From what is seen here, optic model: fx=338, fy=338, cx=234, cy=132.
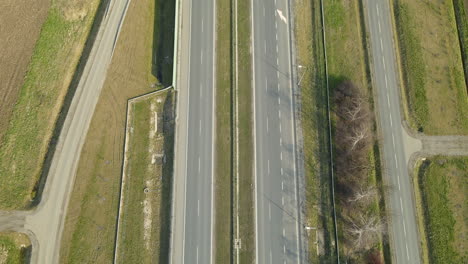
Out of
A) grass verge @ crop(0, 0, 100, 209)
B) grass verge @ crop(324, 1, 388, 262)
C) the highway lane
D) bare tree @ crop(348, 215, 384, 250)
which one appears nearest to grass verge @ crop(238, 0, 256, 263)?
grass verge @ crop(324, 1, 388, 262)

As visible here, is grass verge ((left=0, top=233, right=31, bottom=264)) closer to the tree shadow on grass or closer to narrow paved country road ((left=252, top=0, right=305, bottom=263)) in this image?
the tree shadow on grass

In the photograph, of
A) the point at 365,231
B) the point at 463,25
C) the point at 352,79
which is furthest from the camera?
the point at 463,25

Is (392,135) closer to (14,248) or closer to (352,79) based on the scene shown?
(352,79)

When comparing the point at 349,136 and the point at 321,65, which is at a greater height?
the point at 321,65

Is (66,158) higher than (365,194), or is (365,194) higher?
(66,158)

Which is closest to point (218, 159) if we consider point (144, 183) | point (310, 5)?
point (144, 183)

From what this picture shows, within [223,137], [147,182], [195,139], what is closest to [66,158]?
[147,182]

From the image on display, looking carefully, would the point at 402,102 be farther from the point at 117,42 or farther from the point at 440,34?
the point at 117,42
